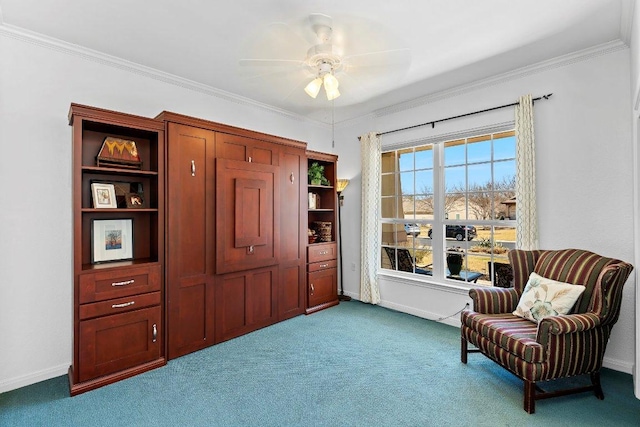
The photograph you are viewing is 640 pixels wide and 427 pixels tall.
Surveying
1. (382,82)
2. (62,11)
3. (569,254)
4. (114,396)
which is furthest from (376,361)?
(62,11)

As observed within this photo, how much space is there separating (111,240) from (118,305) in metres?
0.61

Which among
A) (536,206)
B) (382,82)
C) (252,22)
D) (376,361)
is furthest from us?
(382,82)

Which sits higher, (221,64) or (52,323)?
(221,64)

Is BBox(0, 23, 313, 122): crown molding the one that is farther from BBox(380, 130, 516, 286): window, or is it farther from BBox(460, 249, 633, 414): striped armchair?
BBox(460, 249, 633, 414): striped armchair

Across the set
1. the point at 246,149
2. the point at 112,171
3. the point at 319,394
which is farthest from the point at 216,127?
the point at 319,394

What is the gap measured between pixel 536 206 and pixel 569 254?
1.94 feet

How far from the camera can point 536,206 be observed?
10.3 ft

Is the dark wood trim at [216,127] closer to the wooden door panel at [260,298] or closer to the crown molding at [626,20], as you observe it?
the wooden door panel at [260,298]

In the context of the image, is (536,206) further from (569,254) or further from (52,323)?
(52,323)

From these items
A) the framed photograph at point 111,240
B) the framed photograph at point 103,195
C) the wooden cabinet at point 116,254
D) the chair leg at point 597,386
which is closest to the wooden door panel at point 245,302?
the wooden cabinet at point 116,254

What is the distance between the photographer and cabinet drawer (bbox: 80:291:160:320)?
2.47 m

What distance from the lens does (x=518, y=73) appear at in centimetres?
327

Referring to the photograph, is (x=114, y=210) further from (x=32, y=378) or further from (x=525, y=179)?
(x=525, y=179)

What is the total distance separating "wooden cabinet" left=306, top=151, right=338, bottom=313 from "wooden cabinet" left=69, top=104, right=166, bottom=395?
1.93 metres
